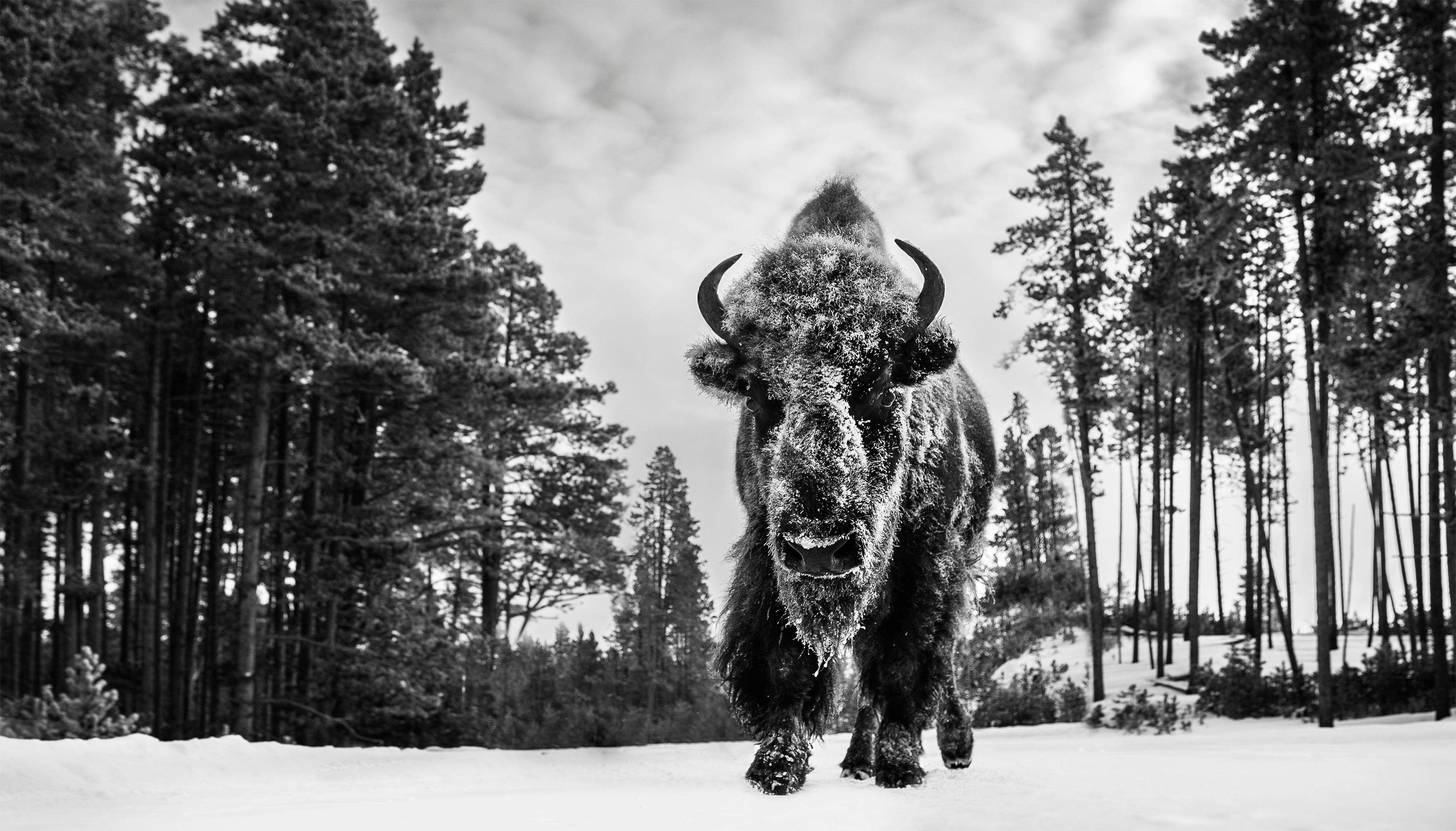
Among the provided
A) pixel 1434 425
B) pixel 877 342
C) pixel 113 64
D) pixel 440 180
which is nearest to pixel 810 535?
pixel 877 342

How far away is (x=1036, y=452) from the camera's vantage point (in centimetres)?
3900

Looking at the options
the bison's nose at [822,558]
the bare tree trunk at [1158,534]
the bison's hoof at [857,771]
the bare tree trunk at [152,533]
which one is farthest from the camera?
the bare tree trunk at [1158,534]

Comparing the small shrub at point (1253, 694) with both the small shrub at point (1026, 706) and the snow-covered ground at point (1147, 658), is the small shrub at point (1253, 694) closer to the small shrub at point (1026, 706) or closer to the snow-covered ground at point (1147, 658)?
the snow-covered ground at point (1147, 658)

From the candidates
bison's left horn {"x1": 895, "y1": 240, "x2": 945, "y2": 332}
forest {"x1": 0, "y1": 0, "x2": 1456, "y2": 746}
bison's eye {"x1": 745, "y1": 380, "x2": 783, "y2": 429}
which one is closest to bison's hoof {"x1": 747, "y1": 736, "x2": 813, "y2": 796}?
bison's eye {"x1": 745, "y1": 380, "x2": 783, "y2": 429}

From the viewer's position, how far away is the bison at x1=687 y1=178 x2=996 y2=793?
4.28 metres

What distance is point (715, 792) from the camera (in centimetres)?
475

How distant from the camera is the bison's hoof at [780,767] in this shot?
15.5ft

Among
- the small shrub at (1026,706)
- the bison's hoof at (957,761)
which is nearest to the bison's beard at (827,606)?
the bison's hoof at (957,761)

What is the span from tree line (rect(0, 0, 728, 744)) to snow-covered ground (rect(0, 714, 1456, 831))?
9.46 metres

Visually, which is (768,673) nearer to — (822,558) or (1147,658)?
(822,558)

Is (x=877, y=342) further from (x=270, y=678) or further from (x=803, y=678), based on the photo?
(x=270, y=678)

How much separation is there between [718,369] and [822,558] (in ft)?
4.67

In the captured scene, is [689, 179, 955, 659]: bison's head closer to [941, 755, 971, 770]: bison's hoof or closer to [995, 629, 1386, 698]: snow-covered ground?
[941, 755, 971, 770]: bison's hoof

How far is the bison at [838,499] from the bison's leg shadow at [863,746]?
0.01 meters
